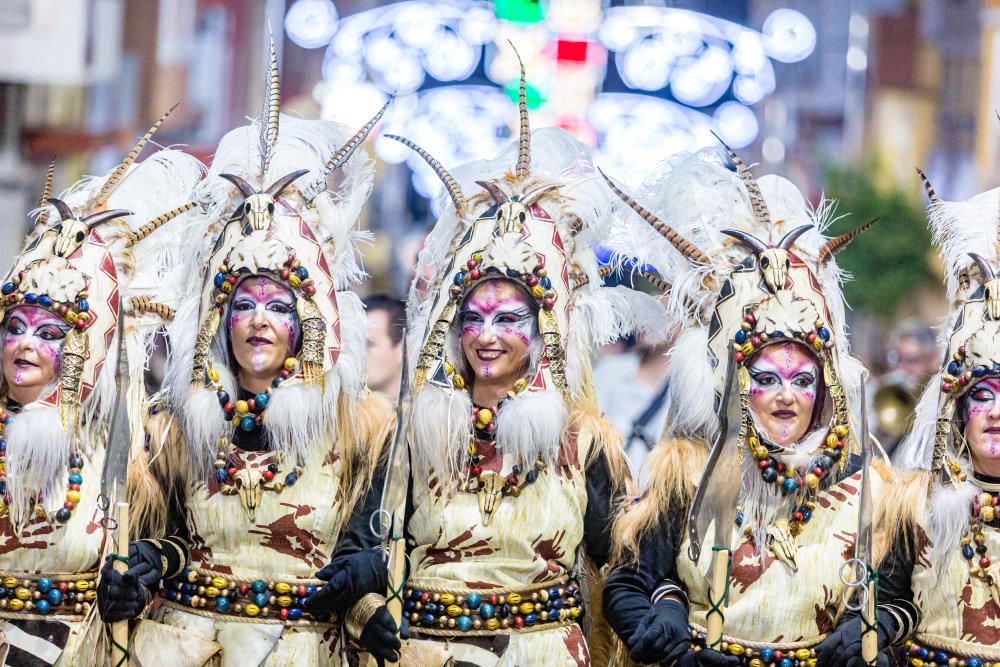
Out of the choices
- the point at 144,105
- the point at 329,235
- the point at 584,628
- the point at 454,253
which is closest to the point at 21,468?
the point at 329,235

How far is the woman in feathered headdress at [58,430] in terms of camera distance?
418 centimetres

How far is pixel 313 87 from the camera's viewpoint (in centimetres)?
1422

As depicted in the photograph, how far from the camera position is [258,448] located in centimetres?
428

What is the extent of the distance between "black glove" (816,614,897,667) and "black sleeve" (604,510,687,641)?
1.39ft

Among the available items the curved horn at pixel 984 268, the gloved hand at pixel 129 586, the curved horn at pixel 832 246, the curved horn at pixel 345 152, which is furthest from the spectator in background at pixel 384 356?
the curved horn at pixel 984 268

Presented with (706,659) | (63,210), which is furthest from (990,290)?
(63,210)

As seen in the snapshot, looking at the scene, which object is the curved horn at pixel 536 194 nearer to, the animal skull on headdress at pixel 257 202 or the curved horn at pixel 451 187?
the curved horn at pixel 451 187

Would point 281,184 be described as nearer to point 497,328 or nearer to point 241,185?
point 241,185

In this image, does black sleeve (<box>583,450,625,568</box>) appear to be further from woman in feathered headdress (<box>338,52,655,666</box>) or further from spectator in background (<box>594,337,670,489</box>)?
spectator in background (<box>594,337,670,489</box>)

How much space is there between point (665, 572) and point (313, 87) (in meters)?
10.8

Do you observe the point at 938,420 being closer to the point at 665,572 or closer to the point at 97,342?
the point at 665,572

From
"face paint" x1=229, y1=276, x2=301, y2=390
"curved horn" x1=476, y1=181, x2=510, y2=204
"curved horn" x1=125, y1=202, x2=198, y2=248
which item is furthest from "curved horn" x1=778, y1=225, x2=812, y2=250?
"curved horn" x1=125, y1=202, x2=198, y2=248

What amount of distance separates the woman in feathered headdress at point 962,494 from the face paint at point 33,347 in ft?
8.19

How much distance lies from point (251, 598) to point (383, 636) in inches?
18.2
